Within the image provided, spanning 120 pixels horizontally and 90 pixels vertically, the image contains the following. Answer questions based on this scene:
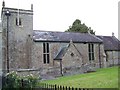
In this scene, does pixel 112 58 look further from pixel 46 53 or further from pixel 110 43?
pixel 46 53

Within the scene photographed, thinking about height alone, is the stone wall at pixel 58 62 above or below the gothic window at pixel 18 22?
below

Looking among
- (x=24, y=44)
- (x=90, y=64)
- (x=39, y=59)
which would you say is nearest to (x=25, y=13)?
(x=24, y=44)

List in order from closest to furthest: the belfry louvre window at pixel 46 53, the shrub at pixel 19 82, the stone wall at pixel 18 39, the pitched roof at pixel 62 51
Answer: the shrub at pixel 19 82 < the stone wall at pixel 18 39 < the belfry louvre window at pixel 46 53 < the pitched roof at pixel 62 51

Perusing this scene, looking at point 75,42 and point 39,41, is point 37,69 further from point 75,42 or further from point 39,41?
point 75,42

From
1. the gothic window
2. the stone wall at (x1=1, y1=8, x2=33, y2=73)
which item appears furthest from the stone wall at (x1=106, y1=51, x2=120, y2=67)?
the gothic window

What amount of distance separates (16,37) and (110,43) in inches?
850

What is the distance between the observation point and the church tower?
3747cm

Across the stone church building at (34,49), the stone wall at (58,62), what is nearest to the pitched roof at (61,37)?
the stone church building at (34,49)

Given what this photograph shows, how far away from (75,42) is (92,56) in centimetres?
503

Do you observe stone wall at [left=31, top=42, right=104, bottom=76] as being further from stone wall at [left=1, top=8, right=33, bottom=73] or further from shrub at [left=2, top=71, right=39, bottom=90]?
shrub at [left=2, top=71, right=39, bottom=90]

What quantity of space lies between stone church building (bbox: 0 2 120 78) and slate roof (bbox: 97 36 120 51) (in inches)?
289

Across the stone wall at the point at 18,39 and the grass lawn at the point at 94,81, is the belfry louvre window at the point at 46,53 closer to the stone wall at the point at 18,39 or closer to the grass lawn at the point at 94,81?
the stone wall at the point at 18,39

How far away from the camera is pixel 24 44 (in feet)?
128

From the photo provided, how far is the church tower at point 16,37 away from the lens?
37.5m
